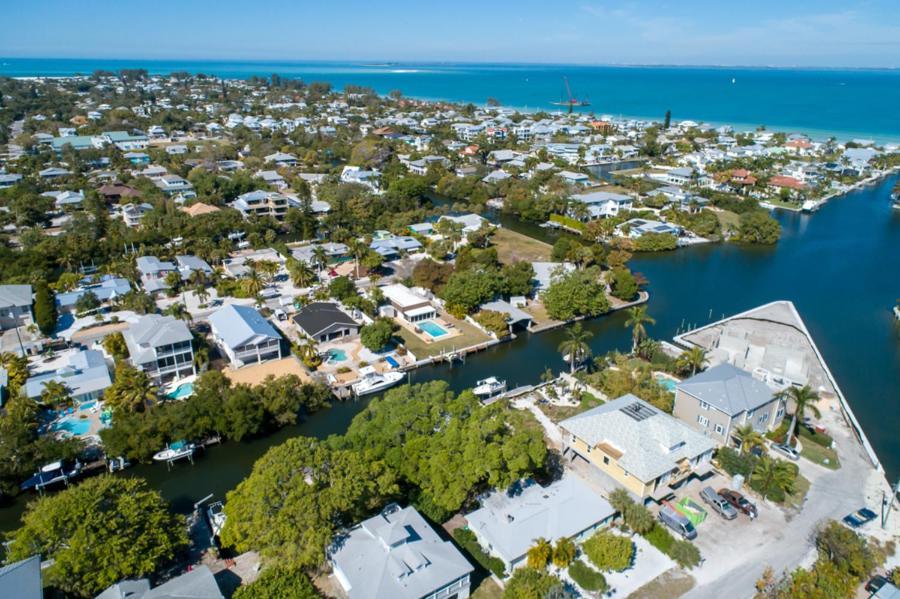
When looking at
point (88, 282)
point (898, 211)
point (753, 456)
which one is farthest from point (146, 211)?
point (898, 211)

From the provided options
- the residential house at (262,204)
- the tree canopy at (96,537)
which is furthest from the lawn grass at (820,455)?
the residential house at (262,204)

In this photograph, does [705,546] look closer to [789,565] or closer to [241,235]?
[789,565]

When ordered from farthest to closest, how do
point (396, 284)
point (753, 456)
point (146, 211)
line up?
point (146, 211), point (396, 284), point (753, 456)

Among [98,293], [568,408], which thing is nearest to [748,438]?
[568,408]

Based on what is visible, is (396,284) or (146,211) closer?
(396,284)

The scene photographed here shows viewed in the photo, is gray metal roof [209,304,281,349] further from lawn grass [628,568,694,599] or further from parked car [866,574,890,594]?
parked car [866,574,890,594]

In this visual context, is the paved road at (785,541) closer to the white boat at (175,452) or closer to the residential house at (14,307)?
the white boat at (175,452)

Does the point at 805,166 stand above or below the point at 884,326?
above
